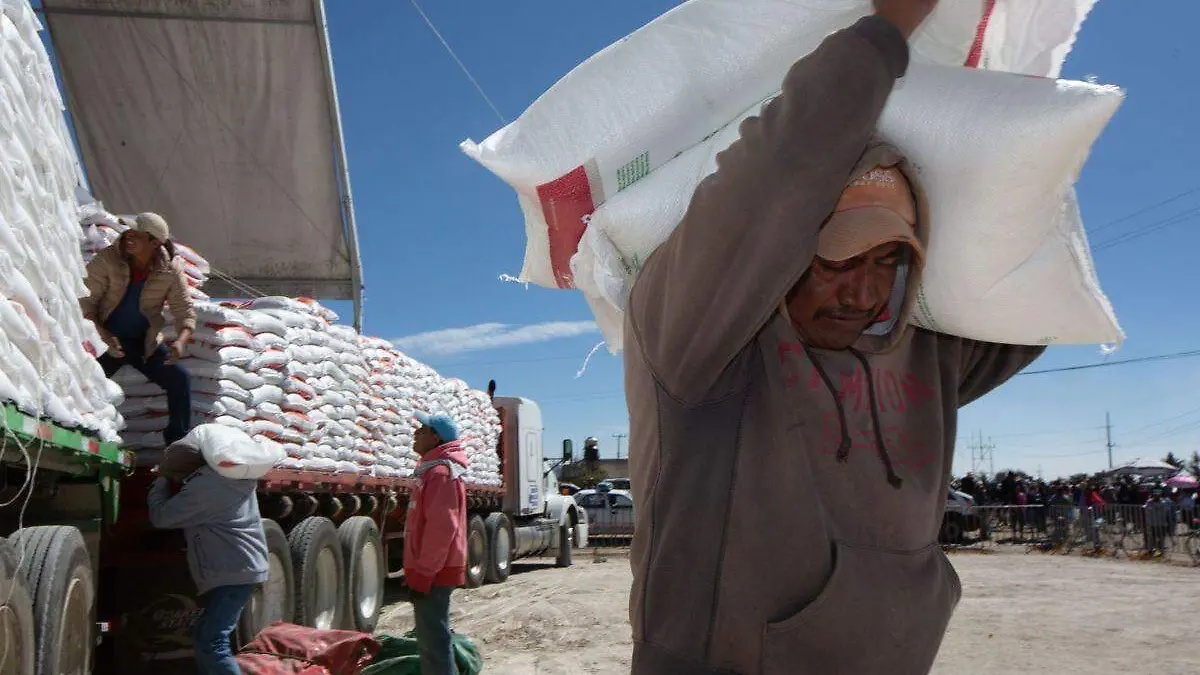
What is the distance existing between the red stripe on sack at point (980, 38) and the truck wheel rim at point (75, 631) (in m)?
3.87

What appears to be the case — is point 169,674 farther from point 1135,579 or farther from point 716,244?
point 1135,579

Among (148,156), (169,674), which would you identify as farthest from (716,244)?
(148,156)

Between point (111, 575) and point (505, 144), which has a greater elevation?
point (505, 144)

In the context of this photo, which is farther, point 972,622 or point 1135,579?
point 1135,579

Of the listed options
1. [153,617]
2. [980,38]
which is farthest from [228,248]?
[980,38]

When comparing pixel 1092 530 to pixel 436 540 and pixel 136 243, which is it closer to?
pixel 436 540

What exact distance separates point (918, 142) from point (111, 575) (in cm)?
591

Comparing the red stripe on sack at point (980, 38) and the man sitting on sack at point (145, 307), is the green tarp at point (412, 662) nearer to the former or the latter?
the man sitting on sack at point (145, 307)

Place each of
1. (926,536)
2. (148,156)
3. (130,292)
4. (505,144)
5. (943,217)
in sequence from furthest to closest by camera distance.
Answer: (148,156), (130,292), (505,144), (943,217), (926,536)

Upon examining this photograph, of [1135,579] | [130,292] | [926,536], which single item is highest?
[130,292]

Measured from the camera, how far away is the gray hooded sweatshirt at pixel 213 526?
489cm

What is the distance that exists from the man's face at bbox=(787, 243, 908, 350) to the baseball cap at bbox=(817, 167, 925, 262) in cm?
3

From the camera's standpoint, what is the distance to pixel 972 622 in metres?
9.70

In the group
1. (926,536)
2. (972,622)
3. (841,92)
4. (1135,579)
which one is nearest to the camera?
(841,92)
